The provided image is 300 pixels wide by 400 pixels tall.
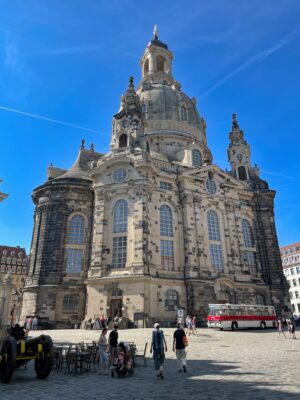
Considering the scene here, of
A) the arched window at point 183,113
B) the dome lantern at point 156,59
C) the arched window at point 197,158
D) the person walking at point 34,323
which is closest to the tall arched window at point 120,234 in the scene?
the person walking at point 34,323

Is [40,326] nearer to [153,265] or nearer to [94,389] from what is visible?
[153,265]

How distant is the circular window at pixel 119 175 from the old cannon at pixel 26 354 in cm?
2808

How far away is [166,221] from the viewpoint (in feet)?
124

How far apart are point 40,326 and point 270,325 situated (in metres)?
24.4

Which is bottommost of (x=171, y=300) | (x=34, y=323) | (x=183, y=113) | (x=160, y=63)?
(x=34, y=323)

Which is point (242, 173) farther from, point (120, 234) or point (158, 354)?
point (158, 354)

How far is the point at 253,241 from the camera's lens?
4450 cm

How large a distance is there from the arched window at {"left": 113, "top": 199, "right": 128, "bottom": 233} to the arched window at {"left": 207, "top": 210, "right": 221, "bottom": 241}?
10.9 m

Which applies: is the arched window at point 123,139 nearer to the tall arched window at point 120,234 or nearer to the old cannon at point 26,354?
the tall arched window at point 120,234

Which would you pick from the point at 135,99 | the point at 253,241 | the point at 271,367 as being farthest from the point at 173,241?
the point at 271,367

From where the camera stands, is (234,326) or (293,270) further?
(293,270)

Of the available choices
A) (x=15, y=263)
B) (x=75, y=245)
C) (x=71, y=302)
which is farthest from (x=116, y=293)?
(x=15, y=263)

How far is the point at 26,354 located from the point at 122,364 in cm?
310

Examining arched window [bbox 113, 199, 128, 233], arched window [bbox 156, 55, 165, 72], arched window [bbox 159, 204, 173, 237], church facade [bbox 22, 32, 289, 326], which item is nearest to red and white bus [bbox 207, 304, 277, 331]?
church facade [bbox 22, 32, 289, 326]
